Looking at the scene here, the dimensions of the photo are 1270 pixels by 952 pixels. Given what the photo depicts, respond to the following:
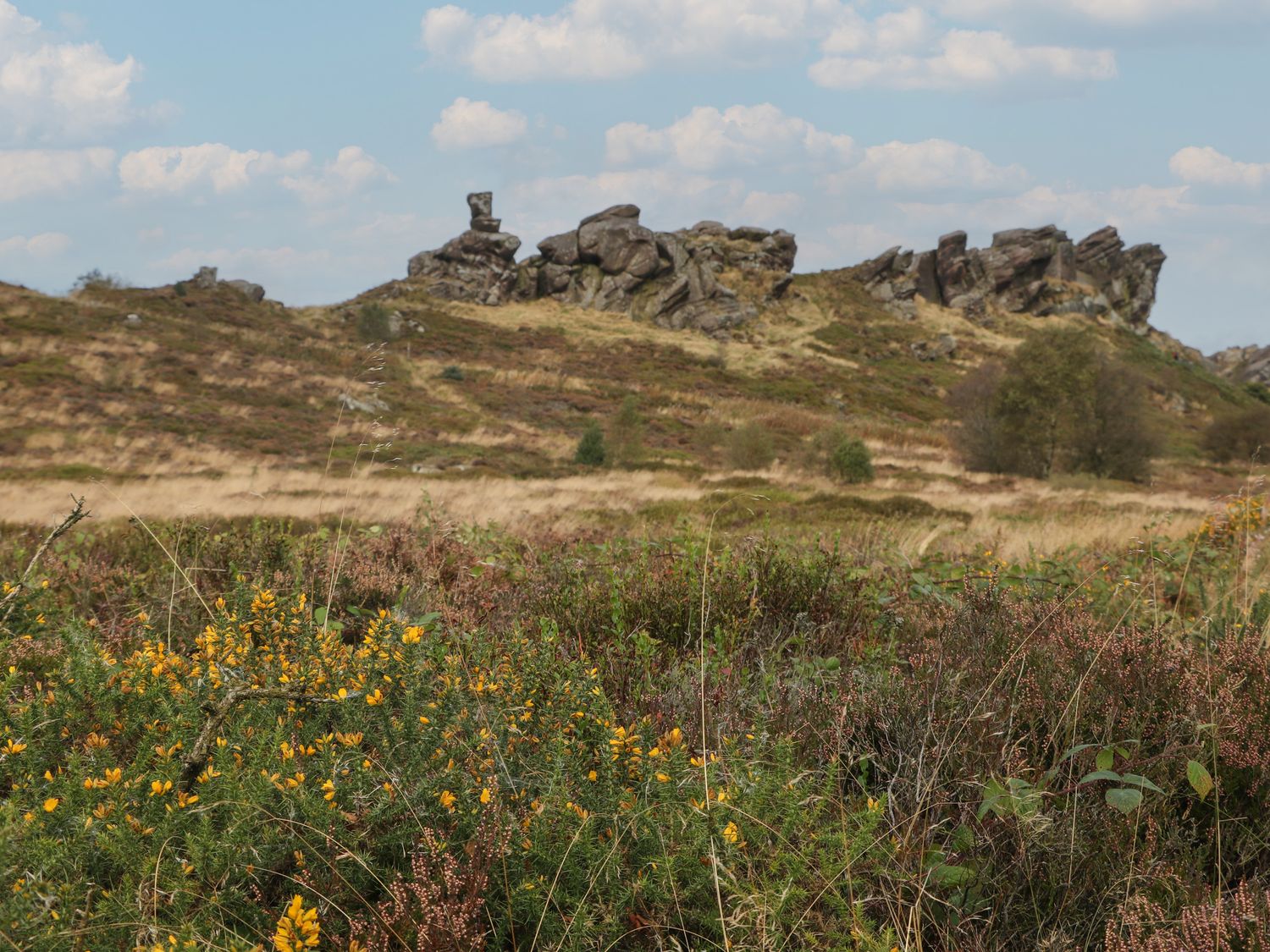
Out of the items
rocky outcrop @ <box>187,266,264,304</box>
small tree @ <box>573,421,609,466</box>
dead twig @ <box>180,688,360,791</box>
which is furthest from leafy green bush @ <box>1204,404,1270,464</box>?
rocky outcrop @ <box>187,266,264,304</box>

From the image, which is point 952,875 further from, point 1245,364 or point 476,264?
point 1245,364

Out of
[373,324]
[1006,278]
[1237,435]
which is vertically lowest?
[1237,435]

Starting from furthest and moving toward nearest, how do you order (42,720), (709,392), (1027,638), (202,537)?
1. (709,392)
2. (202,537)
3. (1027,638)
4. (42,720)

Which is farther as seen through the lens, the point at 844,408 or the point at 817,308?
the point at 817,308

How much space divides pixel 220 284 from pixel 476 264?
23.6 m

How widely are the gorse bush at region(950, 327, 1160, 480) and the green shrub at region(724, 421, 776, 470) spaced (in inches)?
372

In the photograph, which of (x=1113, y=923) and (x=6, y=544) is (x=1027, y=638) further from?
(x=6, y=544)

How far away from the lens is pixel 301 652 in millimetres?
2506

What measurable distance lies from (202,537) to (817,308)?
81977 millimetres

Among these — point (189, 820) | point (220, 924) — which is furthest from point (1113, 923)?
point (189, 820)

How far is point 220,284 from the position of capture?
62.5 m

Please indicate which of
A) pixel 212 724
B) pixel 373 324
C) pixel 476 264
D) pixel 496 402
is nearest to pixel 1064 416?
pixel 496 402

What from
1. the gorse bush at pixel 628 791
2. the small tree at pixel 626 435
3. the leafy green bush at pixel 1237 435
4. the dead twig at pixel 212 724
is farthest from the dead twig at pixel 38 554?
the leafy green bush at pixel 1237 435

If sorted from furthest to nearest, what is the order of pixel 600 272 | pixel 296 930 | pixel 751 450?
pixel 600 272, pixel 751 450, pixel 296 930
